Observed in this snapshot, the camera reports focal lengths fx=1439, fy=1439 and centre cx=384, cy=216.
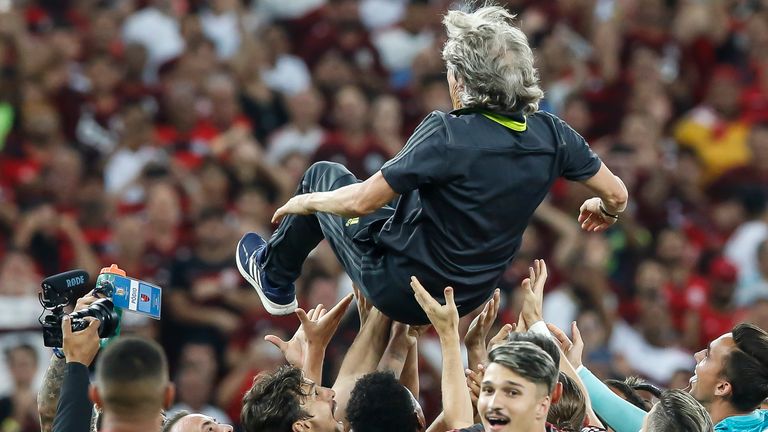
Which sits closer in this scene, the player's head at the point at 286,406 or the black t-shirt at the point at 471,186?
the black t-shirt at the point at 471,186

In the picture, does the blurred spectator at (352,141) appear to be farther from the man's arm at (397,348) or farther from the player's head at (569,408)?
the player's head at (569,408)

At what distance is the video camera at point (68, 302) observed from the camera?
4.26 m

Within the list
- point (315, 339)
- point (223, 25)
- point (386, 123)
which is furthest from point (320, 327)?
point (223, 25)

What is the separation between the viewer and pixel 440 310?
455cm

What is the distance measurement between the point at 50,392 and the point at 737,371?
91.7 inches

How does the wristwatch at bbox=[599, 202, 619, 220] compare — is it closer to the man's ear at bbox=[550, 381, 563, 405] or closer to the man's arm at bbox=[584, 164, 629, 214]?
the man's arm at bbox=[584, 164, 629, 214]

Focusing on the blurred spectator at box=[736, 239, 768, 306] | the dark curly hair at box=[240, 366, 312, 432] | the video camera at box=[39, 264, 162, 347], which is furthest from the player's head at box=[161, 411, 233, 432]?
the blurred spectator at box=[736, 239, 768, 306]

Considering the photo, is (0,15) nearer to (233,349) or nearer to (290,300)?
(233,349)

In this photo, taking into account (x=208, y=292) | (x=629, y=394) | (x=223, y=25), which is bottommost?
(x=629, y=394)

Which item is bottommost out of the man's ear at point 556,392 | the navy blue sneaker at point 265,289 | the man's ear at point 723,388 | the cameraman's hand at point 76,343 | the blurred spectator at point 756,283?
the man's ear at point 556,392

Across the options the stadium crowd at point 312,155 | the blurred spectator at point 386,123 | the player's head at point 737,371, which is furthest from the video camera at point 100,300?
the blurred spectator at point 386,123

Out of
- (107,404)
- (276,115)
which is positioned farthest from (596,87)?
(107,404)

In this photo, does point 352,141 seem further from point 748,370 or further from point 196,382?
point 748,370

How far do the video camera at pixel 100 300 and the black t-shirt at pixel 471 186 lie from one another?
0.80 m
